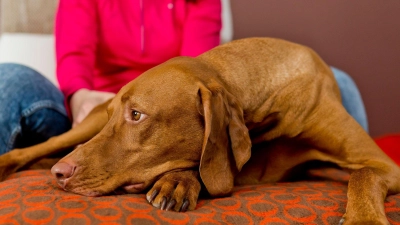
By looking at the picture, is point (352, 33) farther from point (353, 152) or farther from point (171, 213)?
point (171, 213)

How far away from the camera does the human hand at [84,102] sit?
215 centimetres

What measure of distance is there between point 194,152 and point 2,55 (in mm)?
2263

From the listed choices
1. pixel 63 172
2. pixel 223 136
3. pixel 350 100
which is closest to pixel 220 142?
pixel 223 136

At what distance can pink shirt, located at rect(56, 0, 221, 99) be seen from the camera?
101 inches

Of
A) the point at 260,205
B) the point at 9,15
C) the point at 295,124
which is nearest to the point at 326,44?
the point at 295,124

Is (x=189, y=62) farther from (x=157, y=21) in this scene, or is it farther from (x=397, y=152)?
(x=397, y=152)

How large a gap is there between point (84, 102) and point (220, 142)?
Result: 3.47 ft

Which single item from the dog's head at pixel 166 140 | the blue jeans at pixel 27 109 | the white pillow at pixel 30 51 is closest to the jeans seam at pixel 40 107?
the blue jeans at pixel 27 109

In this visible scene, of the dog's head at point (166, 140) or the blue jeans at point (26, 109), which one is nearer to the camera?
the dog's head at point (166, 140)

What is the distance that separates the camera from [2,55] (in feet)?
10.3

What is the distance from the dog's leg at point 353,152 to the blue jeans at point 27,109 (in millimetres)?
1161

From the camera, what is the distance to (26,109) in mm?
1929

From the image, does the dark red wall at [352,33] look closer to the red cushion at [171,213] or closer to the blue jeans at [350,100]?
the blue jeans at [350,100]

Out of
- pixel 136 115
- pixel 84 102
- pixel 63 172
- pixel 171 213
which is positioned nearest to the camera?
pixel 171 213
